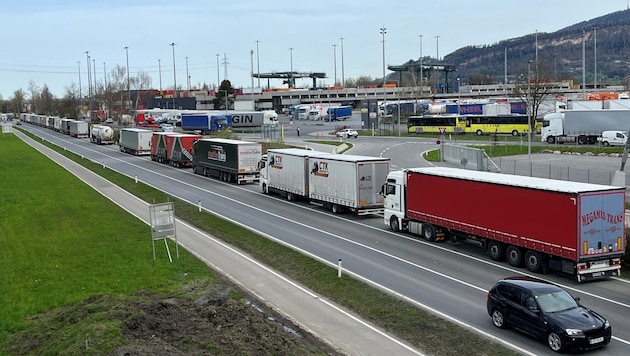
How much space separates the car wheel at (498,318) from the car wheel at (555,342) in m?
1.66

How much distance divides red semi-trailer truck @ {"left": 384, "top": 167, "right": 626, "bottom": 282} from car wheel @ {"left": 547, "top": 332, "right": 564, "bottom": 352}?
6337 millimetres

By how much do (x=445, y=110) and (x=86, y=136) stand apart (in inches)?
2705

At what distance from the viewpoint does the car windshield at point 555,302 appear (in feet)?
54.9

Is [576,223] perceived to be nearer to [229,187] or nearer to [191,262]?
[191,262]

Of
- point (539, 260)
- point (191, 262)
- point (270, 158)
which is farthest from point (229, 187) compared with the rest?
point (539, 260)

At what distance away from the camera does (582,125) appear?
69.6m

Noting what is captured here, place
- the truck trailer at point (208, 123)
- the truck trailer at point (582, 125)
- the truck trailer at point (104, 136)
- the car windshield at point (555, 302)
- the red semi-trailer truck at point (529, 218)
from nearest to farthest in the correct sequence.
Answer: the car windshield at point (555, 302)
the red semi-trailer truck at point (529, 218)
the truck trailer at point (582, 125)
the truck trailer at point (104, 136)
the truck trailer at point (208, 123)

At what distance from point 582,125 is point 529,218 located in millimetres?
50931

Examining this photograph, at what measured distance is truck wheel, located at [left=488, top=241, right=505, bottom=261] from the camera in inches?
998

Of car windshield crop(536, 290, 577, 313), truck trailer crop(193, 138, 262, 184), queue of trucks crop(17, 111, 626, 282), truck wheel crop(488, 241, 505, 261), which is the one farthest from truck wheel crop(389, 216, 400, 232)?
truck trailer crop(193, 138, 262, 184)

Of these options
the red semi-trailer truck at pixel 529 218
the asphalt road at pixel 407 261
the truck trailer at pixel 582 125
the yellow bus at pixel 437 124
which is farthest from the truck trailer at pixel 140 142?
the red semi-trailer truck at pixel 529 218

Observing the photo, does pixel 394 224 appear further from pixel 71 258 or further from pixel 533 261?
pixel 71 258

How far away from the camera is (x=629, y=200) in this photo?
3747cm

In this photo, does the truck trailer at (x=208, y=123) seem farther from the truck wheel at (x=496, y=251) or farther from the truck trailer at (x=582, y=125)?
the truck wheel at (x=496, y=251)
